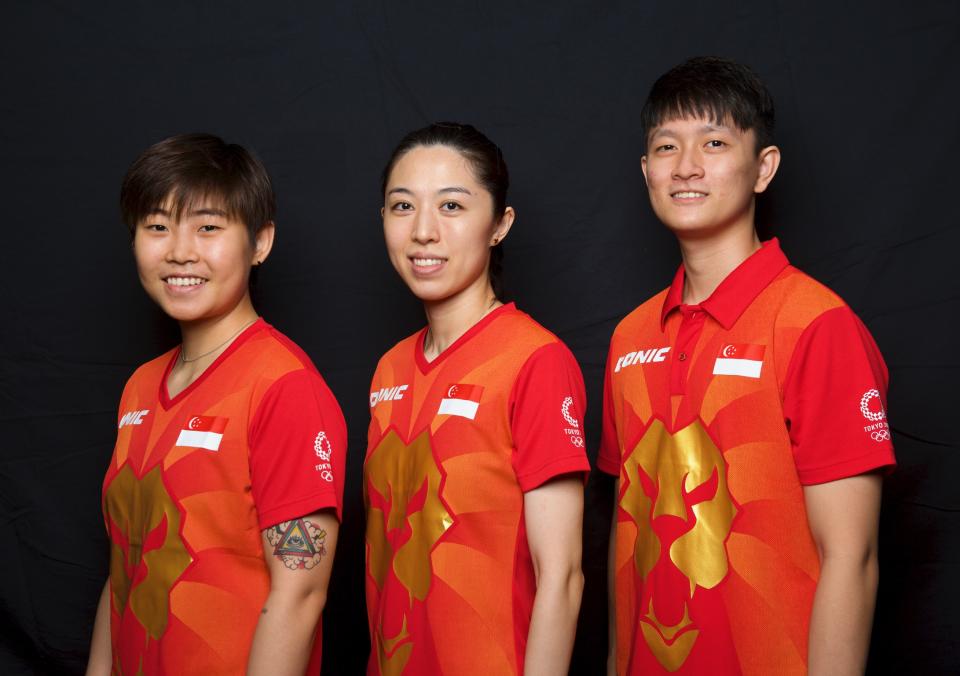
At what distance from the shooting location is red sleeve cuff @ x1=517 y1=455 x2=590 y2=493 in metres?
1.76

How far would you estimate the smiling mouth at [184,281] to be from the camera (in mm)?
1960

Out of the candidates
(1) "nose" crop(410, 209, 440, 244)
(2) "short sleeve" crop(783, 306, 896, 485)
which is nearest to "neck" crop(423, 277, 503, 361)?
(1) "nose" crop(410, 209, 440, 244)

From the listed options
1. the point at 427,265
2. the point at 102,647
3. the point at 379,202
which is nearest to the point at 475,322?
the point at 427,265

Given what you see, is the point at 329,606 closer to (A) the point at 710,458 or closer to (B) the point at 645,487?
(B) the point at 645,487

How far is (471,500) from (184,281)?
0.68 metres

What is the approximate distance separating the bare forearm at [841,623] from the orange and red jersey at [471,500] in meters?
0.43

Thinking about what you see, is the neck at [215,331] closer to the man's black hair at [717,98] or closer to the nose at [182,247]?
the nose at [182,247]

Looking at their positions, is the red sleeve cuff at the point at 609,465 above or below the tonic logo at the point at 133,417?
below

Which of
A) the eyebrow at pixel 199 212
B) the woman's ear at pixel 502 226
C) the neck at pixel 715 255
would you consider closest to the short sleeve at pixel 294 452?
the eyebrow at pixel 199 212

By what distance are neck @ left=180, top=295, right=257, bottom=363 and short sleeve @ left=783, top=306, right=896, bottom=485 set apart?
1015mm

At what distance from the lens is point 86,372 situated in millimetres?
2723

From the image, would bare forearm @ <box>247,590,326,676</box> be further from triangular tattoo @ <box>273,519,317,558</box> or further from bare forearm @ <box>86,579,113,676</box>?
bare forearm @ <box>86,579,113,676</box>

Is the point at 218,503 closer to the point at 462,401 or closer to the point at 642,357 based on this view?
the point at 462,401

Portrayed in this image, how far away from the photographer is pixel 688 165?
1901 mm
